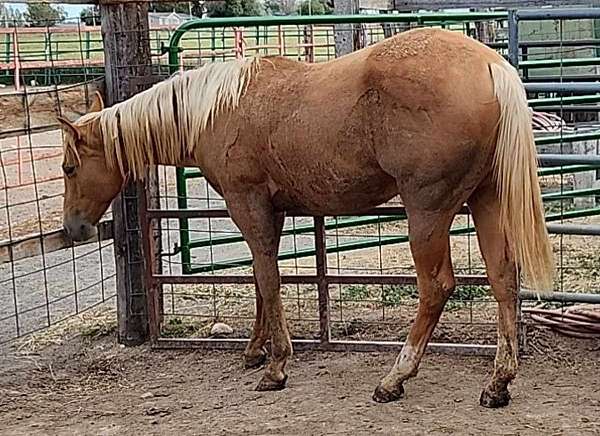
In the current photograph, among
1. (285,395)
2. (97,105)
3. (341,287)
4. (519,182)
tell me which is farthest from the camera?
(341,287)

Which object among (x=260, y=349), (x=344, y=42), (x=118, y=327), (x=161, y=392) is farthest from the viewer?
(x=344, y=42)

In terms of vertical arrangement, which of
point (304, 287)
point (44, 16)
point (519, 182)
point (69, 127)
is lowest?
point (304, 287)

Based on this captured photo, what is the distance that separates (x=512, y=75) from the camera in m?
3.38

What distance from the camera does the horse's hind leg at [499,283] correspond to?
3643 millimetres

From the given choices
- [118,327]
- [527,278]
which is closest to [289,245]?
[118,327]

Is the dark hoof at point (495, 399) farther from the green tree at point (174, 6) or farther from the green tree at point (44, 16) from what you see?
the green tree at point (44, 16)

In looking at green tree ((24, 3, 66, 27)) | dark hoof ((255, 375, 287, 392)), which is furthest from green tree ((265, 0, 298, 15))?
dark hoof ((255, 375, 287, 392))

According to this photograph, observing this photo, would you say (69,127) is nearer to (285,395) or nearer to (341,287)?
(285,395)

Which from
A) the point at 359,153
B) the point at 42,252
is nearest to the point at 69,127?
the point at 42,252

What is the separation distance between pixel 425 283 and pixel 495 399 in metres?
0.58

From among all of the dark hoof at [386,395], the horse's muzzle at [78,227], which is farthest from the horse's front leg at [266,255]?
the horse's muzzle at [78,227]

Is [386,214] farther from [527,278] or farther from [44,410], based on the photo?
[44,410]

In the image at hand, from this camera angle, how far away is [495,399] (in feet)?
11.9

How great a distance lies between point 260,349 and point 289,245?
252 centimetres
